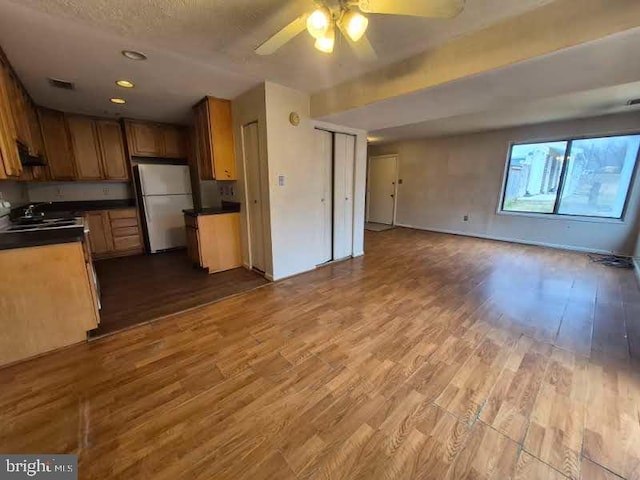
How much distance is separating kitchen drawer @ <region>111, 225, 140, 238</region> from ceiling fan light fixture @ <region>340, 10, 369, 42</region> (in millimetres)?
4546

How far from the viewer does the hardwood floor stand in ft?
3.92

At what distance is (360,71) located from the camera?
8.29ft

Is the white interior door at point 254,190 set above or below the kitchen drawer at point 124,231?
above

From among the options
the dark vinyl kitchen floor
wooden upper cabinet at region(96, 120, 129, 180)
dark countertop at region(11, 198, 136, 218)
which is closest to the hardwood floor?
the dark vinyl kitchen floor

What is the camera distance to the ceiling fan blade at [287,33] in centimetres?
141

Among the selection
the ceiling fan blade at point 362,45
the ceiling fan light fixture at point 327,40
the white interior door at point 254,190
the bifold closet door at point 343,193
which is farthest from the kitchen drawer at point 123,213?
the ceiling fan blade at point 362,45

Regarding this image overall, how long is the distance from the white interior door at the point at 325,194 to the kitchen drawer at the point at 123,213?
3.20m

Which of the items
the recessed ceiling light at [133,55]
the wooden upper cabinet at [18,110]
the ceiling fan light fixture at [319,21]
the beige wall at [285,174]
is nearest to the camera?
the ceiling fan light fixture at [319,21]

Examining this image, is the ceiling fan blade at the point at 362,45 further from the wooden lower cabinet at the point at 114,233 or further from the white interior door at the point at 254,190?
the wooden lower cabinet at the point at 114,233

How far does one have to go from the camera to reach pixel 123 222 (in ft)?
14.0

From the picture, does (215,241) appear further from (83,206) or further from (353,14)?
(353,14)

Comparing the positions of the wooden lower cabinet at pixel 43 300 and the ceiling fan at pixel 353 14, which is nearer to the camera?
the ceiling fan at pixel 353 14

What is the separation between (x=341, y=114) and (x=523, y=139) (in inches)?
162

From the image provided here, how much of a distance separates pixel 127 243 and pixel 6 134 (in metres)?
2.73
